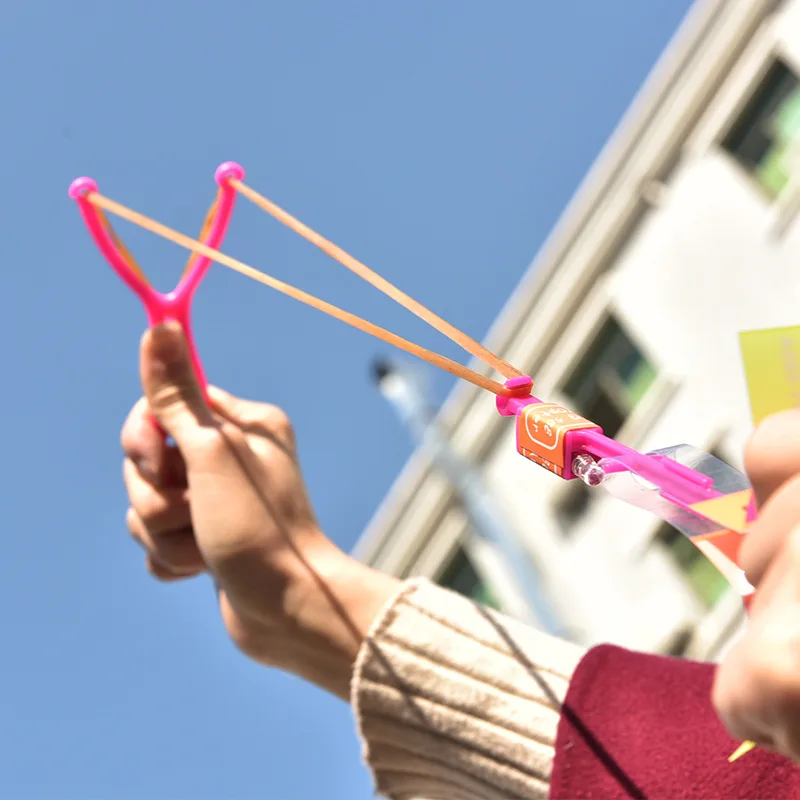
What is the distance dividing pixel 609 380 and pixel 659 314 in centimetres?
52

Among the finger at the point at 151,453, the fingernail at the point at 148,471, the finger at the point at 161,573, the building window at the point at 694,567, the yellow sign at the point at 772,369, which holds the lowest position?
the finger at the point at 161,573

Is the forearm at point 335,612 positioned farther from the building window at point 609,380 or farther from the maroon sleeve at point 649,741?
the building window at point 609,380

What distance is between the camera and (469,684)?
1.12m

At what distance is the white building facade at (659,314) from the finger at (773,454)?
4.03 m

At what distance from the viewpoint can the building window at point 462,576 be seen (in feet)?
18.2

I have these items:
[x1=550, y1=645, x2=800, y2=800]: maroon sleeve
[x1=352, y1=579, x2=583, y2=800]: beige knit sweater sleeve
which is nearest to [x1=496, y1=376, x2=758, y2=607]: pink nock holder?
[x1=550, y1=645, x2=800, y2=800]: maroon sleeve

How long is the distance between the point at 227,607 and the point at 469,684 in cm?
41

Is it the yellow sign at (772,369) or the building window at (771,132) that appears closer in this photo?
the yellow sign at (772,369)

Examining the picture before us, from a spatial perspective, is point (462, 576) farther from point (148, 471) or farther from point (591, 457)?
point (591, 457)

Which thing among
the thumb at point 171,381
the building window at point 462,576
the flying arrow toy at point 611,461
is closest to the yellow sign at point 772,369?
the flying arrow toy at point 611,461

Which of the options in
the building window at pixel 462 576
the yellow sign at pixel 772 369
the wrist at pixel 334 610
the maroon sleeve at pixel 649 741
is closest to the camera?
the yellow sign at pixel 772 369

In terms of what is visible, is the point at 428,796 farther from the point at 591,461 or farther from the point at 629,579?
the point at 629,579

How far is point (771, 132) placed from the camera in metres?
4.63

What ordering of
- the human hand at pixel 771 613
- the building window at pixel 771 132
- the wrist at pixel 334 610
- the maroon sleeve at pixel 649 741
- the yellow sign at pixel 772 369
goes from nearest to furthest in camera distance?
the human hand at pixel 771 613
the yellow sign at pixel 772 369
the maroon sleeve at pixel 649 741
the wrist at pixel 334 610
the building window at pixel 771 132
